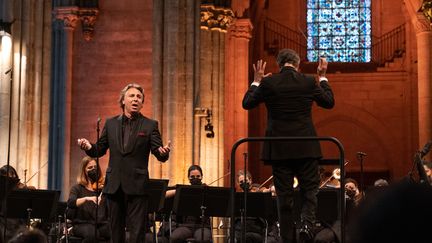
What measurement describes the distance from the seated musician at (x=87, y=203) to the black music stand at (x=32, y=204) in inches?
9.5

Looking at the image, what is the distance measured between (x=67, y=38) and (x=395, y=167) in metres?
13.4

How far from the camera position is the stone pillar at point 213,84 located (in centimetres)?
1953

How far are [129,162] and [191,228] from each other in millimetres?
5497

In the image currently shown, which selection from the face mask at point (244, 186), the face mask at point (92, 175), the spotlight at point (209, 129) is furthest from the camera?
the spotlight at point (209, 129)

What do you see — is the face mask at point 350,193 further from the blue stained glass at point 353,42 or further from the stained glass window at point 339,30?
the blue stained glass at point 353,42

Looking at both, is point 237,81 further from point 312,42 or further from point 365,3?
point 365,3

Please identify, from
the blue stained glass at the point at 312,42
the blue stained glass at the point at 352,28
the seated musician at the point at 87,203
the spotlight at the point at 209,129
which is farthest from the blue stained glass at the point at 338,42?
the seated musician at the point at 87,203

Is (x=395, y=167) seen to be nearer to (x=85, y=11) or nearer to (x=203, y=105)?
(x=203, y=105)

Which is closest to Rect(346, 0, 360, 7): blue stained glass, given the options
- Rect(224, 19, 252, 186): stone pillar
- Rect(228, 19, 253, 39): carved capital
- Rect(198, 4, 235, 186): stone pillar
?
Rect(224, 19, 252, 186): stone pillar

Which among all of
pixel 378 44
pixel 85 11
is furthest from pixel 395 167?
pixel 85 11

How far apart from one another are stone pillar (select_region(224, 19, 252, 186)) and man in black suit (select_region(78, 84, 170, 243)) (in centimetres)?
1591

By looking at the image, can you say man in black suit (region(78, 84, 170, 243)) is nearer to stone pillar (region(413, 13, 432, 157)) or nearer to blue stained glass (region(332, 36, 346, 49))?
stone pillar (region(413, 13, 432, 157))

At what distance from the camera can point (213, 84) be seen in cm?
2033

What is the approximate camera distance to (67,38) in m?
21.7
